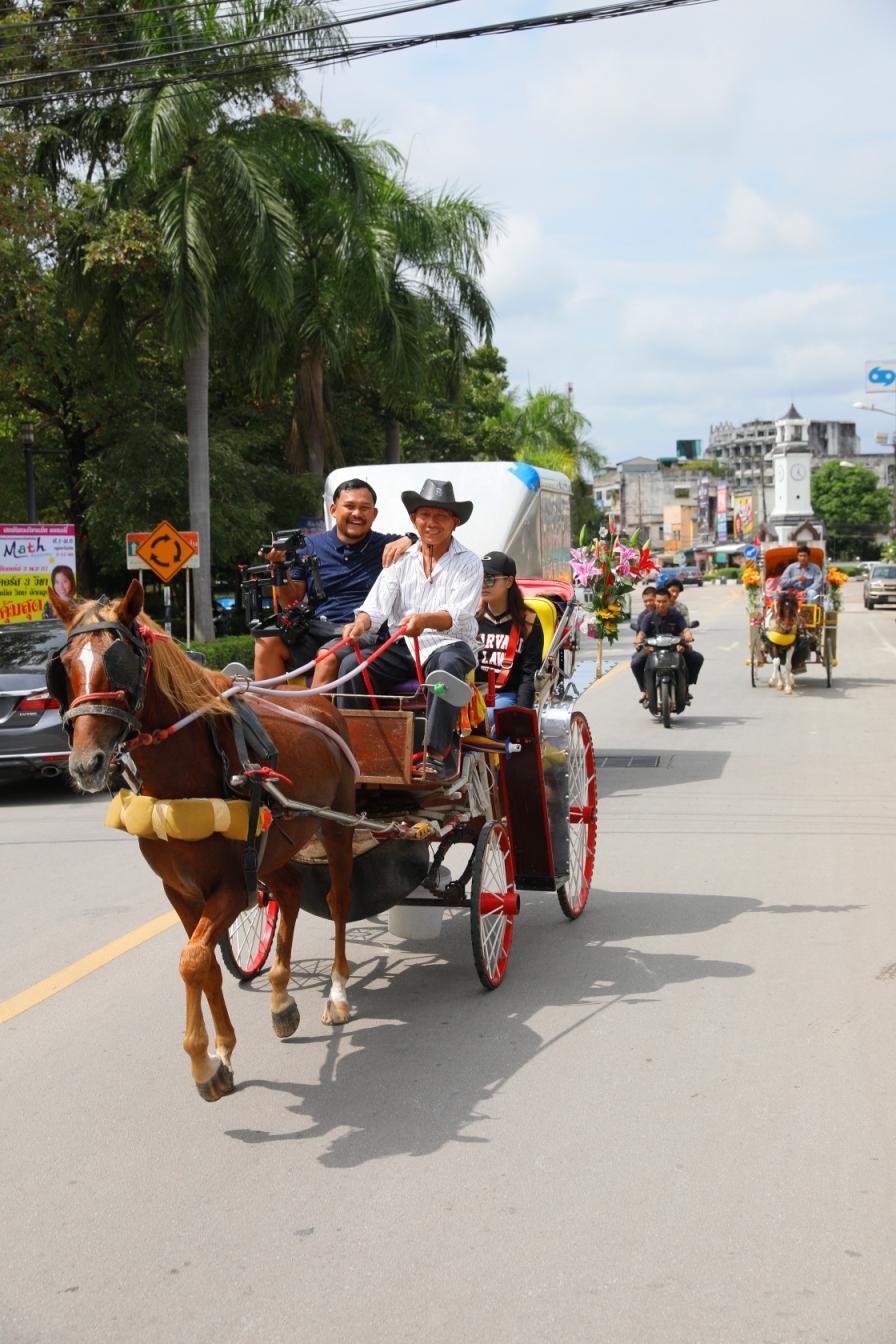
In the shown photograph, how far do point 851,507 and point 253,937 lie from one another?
14528 cm

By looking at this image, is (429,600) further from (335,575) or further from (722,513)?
(722,513)

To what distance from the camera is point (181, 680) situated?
199 inches

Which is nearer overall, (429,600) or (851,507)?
(429,600)

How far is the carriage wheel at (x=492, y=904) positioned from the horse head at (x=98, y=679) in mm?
2122

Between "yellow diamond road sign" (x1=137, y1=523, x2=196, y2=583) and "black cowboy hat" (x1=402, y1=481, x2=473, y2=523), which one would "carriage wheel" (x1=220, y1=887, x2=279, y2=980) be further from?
"yellow diamond road sign" (x1=137, y1=523, x2=196, y2=583)

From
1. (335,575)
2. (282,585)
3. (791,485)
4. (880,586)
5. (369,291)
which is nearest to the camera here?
(282,585)

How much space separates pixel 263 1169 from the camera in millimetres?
4645

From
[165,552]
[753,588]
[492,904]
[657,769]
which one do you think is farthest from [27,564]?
[492,904]

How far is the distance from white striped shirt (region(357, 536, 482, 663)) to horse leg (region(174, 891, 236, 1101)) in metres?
1.97

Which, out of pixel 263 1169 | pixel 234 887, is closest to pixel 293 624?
pixel 234 887

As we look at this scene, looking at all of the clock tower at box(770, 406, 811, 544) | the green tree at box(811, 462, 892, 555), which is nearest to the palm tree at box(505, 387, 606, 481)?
the clock tower at box(770, 406, 811, 544)

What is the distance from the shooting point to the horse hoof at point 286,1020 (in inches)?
230

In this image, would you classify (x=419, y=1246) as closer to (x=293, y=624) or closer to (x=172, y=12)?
(x=293, y=624)

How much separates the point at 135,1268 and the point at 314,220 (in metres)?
24.9
